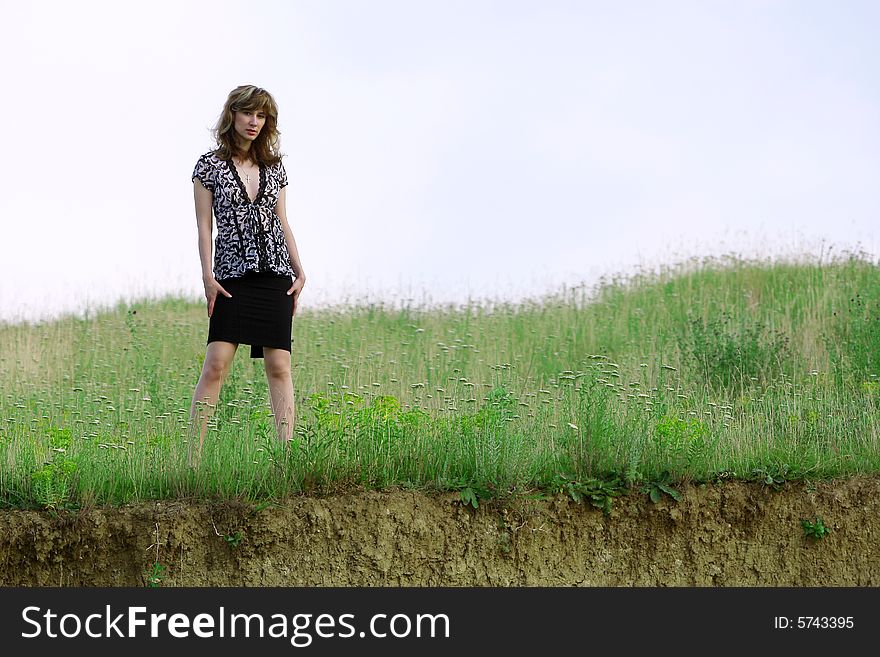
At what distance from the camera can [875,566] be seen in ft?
20.1

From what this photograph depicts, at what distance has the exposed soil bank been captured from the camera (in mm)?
5098

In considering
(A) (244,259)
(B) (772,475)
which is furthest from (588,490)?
(A) (244,259)

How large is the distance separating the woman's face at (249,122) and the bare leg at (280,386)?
49.1 inches

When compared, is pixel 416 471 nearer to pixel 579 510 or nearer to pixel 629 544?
pixel 579 510

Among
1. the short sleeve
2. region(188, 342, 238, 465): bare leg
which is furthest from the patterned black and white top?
region(188, 342, 238, 465): bare leg

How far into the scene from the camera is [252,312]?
5527 millimetres

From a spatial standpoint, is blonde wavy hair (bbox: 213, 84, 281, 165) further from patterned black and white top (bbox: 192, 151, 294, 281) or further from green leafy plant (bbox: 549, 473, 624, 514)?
green leafy plant (bbox: 549, 473, 624, 514)

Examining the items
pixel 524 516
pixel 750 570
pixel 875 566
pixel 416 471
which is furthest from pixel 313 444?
pixel 875 566

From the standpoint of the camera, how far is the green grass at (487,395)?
5.42 meters

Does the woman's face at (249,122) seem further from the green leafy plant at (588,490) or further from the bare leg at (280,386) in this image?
the green leafy plant at (588,490)

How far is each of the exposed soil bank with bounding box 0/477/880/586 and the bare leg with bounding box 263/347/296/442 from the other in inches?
22.9

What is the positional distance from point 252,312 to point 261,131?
1104mm

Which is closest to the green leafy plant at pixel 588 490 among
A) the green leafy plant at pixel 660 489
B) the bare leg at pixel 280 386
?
the green leafy plant at pixel 660 489

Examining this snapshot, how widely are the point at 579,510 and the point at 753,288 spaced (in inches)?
342
